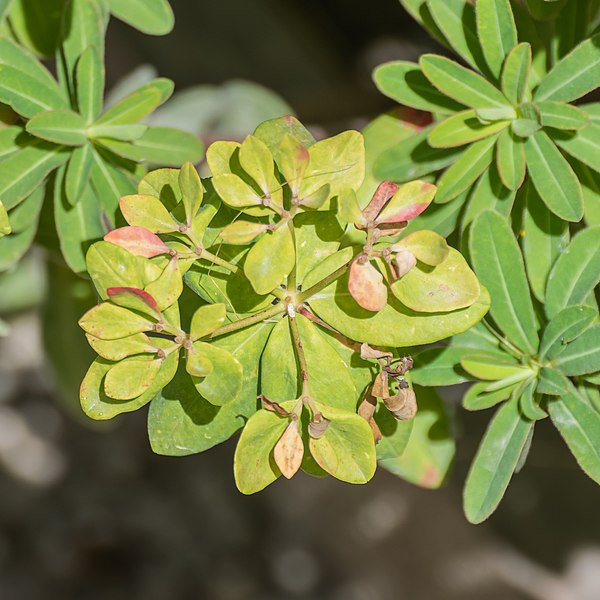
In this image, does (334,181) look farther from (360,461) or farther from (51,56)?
(51,56)

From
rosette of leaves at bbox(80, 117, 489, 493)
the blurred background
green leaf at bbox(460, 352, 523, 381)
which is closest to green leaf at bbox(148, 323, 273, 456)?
rosette of leaves at bbox(80, 117, 489, 493)

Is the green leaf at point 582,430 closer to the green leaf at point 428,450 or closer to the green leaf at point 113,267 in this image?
the green leaf at point 428,450

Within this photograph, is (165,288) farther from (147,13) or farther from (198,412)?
(147,13)

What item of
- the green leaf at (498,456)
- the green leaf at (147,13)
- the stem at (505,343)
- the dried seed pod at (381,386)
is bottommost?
the green leaf at (498,456)

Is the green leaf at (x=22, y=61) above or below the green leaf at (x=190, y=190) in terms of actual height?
above

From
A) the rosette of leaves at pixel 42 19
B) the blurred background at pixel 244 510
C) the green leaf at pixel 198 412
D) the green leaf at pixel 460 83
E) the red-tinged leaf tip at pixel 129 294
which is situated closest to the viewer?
the red-tinged leaf tip at pixel 129 294

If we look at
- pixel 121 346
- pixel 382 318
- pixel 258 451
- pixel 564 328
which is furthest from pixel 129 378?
pixel 564 328

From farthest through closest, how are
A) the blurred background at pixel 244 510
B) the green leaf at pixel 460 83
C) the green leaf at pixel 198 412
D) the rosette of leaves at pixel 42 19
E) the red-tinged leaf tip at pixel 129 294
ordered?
1. the blurred background at pixel 244 510
2. the rosette of leaves at pixel 42 19
3. the green leaf at pixel 460 83
4. the green leaf at pixel 198 412
5. the red-tinged leaf tip at pixel 129 294

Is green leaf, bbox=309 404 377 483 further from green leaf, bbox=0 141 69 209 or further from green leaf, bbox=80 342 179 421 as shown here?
green leaf, bbox=0 141 69 209

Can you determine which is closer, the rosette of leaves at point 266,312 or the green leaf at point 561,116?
the rosette of leaves at point 266,312

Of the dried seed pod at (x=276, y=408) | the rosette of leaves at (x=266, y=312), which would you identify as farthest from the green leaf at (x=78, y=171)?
the dried seed pod at (x=276, y=408)
